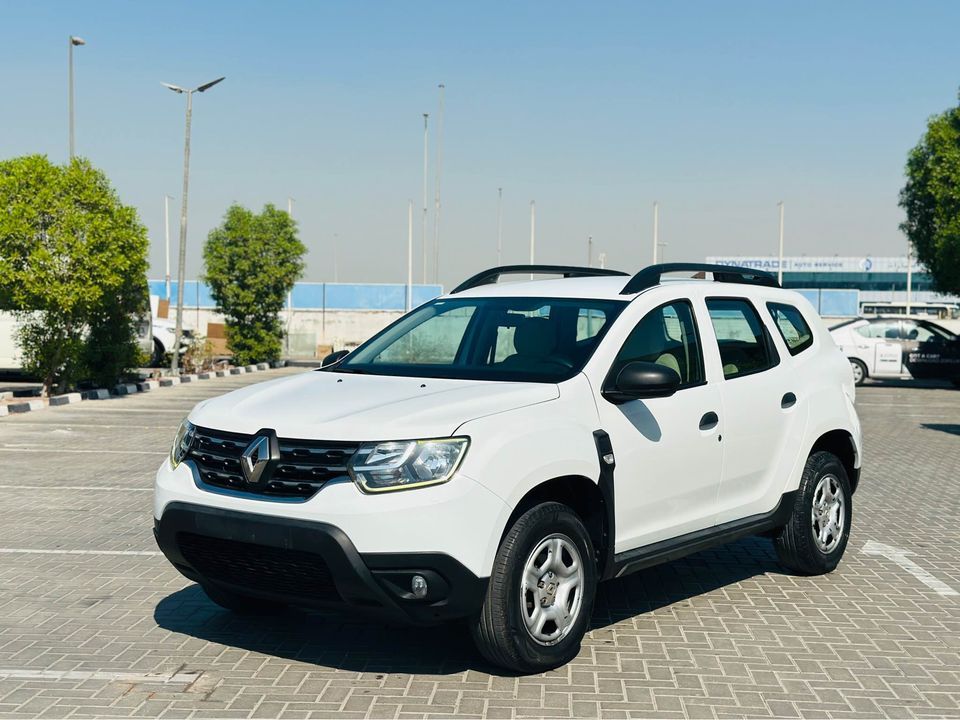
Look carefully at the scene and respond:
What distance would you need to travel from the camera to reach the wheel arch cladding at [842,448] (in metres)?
7.05

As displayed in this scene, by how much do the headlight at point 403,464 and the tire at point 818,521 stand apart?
9.90 feet

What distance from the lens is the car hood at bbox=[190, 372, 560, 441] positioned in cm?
462

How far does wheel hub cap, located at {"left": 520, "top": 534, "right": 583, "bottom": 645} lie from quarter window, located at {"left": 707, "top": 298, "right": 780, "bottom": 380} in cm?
169

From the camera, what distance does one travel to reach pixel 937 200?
94.5 feet

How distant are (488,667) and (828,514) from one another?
9.68 ft

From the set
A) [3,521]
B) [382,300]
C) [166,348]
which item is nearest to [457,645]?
[3,521]

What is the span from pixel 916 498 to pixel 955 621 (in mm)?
4453

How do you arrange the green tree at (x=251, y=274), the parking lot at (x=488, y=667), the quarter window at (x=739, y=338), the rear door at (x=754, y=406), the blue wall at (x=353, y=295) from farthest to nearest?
the blue wall at (x=353, y=295) → the green tree at (x=251, y=274) → the quarter window at (x=739, y=338) → the rear door at (x=754, y=406) → the parking lot at (x=488, y=667)

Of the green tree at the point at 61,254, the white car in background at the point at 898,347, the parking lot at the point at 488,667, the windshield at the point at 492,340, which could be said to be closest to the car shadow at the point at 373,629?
the parking lot at the point at 488,667

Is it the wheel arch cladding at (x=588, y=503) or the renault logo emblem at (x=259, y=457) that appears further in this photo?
the wheel arch cladding at (x=588, y=503)


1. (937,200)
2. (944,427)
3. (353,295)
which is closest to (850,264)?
(353,295)

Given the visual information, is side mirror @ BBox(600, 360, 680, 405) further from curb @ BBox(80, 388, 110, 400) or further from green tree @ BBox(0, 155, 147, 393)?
curb @ BBox(80, 388, 110, 400)

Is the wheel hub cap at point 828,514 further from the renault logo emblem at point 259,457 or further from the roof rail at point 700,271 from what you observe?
the renault logo emblem at point 259,457

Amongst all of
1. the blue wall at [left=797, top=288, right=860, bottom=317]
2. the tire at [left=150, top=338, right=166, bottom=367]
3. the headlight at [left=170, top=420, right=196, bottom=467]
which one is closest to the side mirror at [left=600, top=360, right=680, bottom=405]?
the headlight at [left=170, top=420, right=196, bottom=467]
